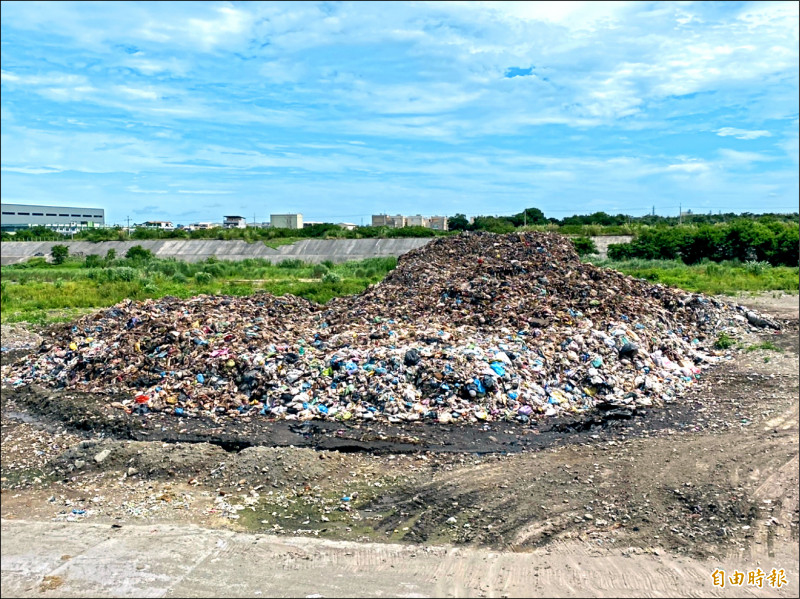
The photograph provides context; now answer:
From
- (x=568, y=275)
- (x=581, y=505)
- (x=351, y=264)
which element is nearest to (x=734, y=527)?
(x=581, y=505)

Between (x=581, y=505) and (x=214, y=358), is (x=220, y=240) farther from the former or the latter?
(x=581, y=505)

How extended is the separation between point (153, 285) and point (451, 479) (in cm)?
1732

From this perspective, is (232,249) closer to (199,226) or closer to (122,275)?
(122,275)

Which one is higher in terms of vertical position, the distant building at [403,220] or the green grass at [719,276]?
the distant building at [403,220]

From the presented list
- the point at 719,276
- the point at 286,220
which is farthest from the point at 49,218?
the point at 719,276

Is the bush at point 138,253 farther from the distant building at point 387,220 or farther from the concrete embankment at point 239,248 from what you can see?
the distant building at point 387,220

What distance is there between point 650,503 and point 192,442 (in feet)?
14.9

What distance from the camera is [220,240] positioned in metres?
40.1

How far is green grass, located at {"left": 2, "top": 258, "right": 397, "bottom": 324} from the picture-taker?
1708cm

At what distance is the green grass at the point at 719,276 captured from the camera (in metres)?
18.5

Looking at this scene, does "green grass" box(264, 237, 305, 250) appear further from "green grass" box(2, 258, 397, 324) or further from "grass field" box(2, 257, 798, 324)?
"grass field" box(2, 257, 798, 324)

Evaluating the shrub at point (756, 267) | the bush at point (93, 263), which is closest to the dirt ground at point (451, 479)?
the shrub at point (756, 267)

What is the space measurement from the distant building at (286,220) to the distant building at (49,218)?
14.0 metres

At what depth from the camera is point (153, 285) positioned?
20.8 metres
